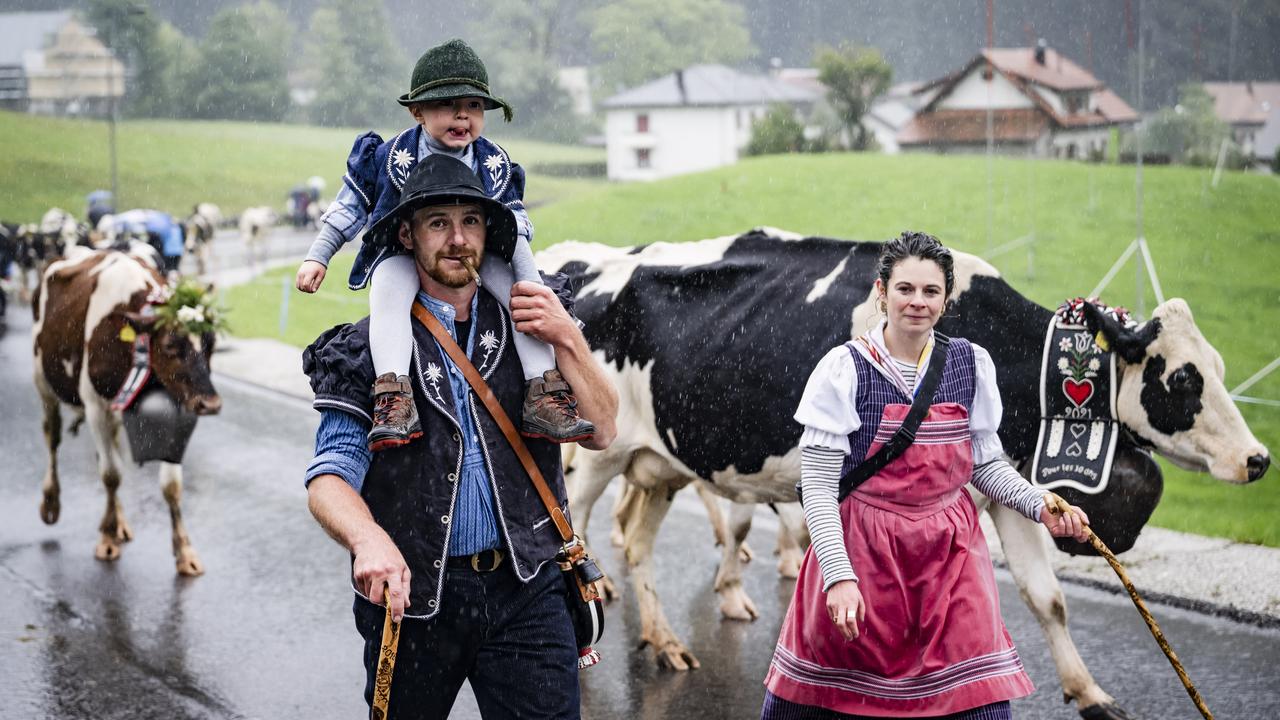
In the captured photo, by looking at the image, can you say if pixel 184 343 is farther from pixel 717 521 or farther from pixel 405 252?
pixel 405 252

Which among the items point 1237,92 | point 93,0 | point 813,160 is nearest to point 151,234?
point 1237,92

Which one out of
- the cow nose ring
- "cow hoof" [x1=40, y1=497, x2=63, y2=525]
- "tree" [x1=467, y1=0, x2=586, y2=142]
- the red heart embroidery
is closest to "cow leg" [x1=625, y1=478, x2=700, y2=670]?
the red heart embroidery

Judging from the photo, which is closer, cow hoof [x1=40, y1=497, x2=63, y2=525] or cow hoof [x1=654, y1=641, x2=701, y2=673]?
cow hoof [x1=654, y1=641, x2=701, y2=673]

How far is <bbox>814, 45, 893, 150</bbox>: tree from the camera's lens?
40.5 m

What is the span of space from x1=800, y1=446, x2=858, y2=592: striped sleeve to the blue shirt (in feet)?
3.18

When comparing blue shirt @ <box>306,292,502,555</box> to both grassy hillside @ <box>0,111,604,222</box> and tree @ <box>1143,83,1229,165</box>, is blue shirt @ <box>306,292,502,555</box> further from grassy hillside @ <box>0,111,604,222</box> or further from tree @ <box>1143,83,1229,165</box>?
grassy hillside @ <box>0,111,604,222</box>

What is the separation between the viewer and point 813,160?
34844mm

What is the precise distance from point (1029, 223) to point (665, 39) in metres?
40.7

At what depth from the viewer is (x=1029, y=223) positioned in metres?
24.5

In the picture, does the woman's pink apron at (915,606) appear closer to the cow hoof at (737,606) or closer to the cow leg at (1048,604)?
the cow leg at (1048,604)

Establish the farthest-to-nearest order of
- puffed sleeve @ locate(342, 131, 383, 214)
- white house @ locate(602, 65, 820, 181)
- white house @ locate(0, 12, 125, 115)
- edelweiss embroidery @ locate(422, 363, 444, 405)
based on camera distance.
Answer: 1. white house @ locate(0, 12, 125, 115)
2. white house @ locate(602, 65, 820, 181)
3. puffed sleeve @ locate(342, 131, 383, 214)
4. edelweiss embroidery @ locate(422, 363, 444, 405)

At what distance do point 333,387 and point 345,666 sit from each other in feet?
12.0

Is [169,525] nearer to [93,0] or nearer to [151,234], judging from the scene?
[151,234]

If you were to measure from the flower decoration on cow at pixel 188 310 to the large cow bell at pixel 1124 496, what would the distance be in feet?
18.2
